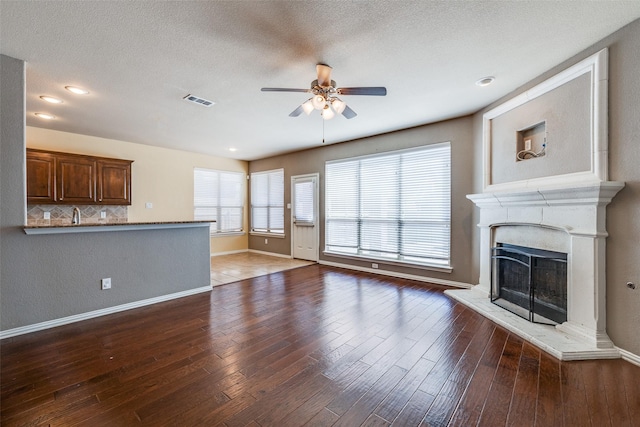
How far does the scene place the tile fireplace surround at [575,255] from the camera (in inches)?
92.0

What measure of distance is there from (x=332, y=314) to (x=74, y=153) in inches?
219

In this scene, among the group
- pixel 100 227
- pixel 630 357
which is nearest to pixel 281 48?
pixel 100 227

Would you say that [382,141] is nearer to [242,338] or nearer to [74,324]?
[242,338]

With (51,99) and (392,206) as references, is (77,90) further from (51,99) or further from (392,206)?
(392,206)

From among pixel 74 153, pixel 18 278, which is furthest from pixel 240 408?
pixel 74 153

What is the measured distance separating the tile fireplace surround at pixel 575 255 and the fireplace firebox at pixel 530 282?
0.14 metres

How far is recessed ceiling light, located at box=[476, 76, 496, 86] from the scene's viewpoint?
10.1ft

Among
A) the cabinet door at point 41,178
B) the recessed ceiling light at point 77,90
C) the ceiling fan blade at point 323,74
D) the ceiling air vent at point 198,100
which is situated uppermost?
the ceiling air vent at point 198,100

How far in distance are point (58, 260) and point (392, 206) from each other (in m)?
4.82

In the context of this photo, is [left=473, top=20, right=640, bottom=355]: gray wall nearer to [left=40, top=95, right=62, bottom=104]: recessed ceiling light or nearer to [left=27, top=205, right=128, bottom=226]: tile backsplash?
[left=40, top=95, right=62, bottom=104]: recessed ceiling light

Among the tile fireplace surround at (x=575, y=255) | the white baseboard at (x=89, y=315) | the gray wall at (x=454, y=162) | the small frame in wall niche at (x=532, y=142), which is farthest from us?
the gray wall at (x=454, y=162)

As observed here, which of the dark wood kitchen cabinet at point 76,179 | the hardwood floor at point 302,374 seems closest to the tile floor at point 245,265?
the hardwood floor at point 302,374

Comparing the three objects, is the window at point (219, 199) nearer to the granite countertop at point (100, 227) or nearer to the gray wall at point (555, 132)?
the granite countertop at point (100, 227)

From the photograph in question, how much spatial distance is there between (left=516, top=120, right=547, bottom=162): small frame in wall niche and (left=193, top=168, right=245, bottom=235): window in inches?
264
